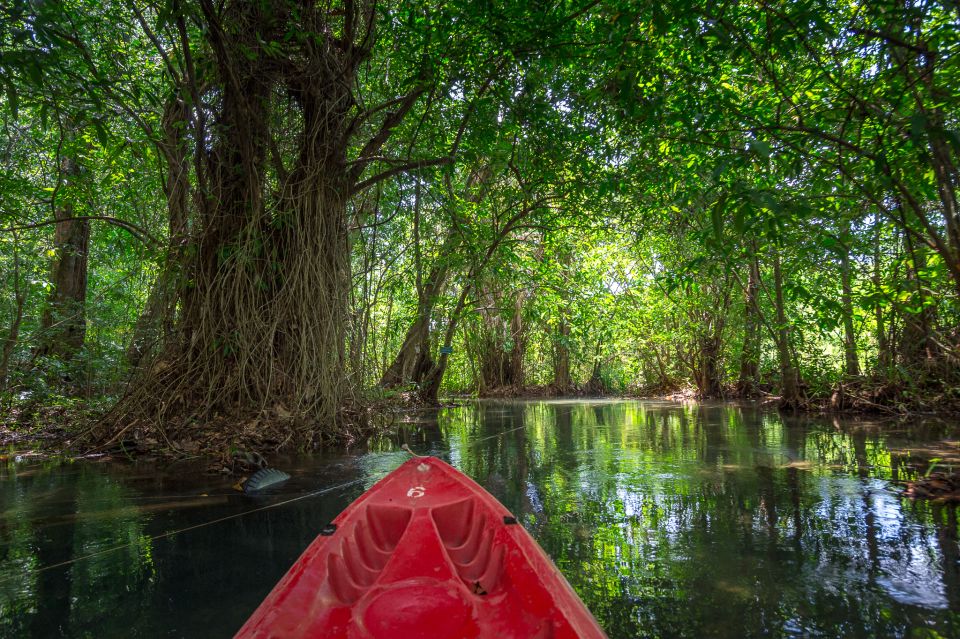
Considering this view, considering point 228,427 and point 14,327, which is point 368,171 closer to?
point 228,427

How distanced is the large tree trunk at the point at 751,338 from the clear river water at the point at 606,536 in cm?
430

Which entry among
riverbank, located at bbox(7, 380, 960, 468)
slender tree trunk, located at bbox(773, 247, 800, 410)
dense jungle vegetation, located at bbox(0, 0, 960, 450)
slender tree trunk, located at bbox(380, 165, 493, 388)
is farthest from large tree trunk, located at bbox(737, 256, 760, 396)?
slender tree trunk, located at bbox(380, 165, 493, 388)

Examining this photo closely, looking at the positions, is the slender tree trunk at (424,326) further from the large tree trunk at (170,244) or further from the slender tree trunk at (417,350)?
the large tree trunk at (170,244)

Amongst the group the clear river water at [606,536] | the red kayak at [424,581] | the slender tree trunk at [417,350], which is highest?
the slender tree trunk at [417,350]

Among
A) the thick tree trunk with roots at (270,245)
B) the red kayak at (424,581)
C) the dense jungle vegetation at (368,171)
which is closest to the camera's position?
the red kayak at (424,581)

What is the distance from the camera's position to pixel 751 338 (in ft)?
34.9

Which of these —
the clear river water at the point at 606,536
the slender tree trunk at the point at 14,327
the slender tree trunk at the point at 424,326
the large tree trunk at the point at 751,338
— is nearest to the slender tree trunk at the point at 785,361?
the large tree trunk at the point at 751,338

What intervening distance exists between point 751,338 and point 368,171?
26.3 feet

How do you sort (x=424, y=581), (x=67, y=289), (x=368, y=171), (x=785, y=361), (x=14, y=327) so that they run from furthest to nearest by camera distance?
(x=785, y=361) < (x=67, y=289) < (x=368, y=171) < (x=14, y=327) < (x=424, y=581)

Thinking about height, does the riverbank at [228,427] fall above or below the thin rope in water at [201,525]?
above

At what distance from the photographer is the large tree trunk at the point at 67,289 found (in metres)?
6.96

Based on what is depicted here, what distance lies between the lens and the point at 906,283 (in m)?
3.61

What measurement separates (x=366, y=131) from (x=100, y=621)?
5.81 m

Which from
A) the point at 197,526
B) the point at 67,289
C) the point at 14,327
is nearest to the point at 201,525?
the point at 197,526
